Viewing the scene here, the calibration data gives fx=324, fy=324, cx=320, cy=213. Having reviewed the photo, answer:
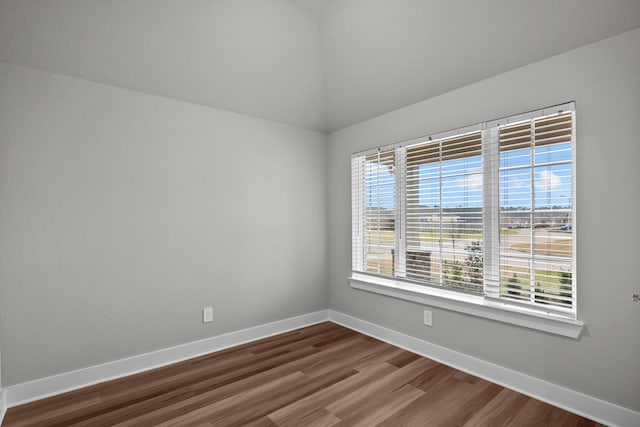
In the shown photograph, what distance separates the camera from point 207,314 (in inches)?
120

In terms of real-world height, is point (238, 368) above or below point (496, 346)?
below

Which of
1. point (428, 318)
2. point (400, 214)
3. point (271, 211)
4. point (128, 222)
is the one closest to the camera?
point (128, 222)

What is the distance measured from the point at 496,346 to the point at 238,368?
2.06 meters

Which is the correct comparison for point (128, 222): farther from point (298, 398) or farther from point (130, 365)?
point (298, 398)

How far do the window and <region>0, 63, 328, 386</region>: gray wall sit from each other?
44.9 inches

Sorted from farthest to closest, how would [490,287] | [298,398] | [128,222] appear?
[128,222]
[490,287]
[298,398]

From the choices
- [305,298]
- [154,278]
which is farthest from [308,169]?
[154,278]

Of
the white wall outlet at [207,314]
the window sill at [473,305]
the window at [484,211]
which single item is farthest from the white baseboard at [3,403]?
the window at [484,211]

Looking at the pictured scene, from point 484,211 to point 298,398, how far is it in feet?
6.52

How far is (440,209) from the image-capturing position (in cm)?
288

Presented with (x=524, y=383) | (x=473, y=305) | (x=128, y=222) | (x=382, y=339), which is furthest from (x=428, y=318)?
(x=128, y=222)

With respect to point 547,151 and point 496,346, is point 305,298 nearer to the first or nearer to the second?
point 496,346

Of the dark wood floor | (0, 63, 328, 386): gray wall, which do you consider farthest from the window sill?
(0, 63, 328, 386): gray wall

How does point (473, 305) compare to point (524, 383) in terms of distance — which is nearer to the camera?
point (524, 383)
